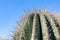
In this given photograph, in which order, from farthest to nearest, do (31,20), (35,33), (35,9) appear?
(35,9) < (31,20) < (35,33)

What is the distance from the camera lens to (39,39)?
422 centimetres

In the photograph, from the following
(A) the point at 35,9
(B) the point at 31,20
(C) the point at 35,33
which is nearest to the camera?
(C) the point at 35,33

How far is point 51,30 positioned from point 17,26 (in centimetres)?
92

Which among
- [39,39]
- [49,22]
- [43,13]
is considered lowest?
[39,39]

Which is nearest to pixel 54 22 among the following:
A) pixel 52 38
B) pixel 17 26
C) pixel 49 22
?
pixel 49 22

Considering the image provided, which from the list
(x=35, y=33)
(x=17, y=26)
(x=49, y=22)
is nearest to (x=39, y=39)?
(x=35, y=33)

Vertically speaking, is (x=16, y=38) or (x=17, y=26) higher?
(x=17, y=26)

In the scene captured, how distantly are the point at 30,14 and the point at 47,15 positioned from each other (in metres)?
0.40

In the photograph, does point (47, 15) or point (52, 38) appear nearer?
point (52, 38)

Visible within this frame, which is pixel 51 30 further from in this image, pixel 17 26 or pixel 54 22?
pixel 17 26

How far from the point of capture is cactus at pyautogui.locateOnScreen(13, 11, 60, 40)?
4.20 m

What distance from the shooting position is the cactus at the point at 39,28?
4199mm

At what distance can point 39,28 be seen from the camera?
4312 millimetres

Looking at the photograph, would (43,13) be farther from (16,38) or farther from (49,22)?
(16,38)
